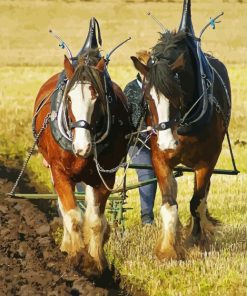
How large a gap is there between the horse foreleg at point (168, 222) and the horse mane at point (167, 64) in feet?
2.96

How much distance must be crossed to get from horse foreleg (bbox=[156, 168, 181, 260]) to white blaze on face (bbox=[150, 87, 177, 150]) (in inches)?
30.7

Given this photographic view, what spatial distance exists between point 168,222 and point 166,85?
1.36 metres

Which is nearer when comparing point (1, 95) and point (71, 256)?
point (71, 256)

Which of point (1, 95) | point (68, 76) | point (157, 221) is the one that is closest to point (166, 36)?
point (68, 76)

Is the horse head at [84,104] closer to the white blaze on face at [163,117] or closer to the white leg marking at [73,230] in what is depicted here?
the white blaze on face at [163,117]

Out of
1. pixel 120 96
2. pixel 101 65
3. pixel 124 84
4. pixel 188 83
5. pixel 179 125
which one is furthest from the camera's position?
pixel 124 84

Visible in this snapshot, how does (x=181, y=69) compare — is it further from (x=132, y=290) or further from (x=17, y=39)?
(x=17, y=39)

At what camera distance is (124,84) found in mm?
26766

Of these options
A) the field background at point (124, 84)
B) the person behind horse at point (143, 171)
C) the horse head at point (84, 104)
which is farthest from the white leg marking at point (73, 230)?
the person behind horse at point (143, 171)

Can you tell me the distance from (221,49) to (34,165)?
2673 cm

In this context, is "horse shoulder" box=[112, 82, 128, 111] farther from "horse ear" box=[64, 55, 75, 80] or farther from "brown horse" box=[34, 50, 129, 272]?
"horse ear" box=[64, 55, 75, 80]

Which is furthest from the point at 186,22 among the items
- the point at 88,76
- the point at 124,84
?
the point at 124,84

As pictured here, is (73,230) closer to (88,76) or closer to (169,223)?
(169,223)

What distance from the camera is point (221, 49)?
41.1 m
